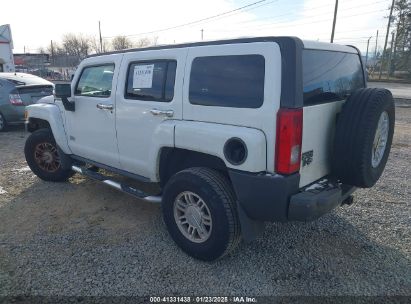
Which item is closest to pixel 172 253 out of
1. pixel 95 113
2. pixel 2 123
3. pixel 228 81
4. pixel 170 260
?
pixel 170 260

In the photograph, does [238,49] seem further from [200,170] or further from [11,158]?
[11,158]

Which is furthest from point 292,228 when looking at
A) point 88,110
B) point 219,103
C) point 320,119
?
point 88,110

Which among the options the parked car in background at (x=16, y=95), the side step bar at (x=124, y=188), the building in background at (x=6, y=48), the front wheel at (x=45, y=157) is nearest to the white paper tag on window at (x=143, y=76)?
the side step bar at (x=124, y=188)

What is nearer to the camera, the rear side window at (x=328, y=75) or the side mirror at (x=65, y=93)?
the rear side window at (x=328, y=75)

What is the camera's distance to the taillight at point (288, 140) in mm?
2416

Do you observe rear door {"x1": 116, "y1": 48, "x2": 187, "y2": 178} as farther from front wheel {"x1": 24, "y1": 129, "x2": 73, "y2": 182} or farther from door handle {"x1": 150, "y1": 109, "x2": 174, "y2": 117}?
front wheel {"x1": 24, "y1": 129, "x2": 73, "y2": 182}

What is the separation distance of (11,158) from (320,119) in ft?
19.7

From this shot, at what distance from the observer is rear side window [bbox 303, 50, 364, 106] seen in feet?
8.55

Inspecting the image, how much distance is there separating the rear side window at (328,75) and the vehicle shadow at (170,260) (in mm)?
1440

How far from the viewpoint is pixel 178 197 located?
311 centimetres

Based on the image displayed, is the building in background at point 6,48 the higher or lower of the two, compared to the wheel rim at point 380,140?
higher

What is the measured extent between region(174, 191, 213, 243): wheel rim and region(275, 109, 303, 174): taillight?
2.53 ft

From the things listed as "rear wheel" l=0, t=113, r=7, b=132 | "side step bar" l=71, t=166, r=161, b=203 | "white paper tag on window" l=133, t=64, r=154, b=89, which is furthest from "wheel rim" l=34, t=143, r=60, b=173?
"rear wheel" l=0, t=113, r=7, b=132

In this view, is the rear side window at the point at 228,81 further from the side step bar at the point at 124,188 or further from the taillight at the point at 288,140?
the side step bar at the point at 124,188
